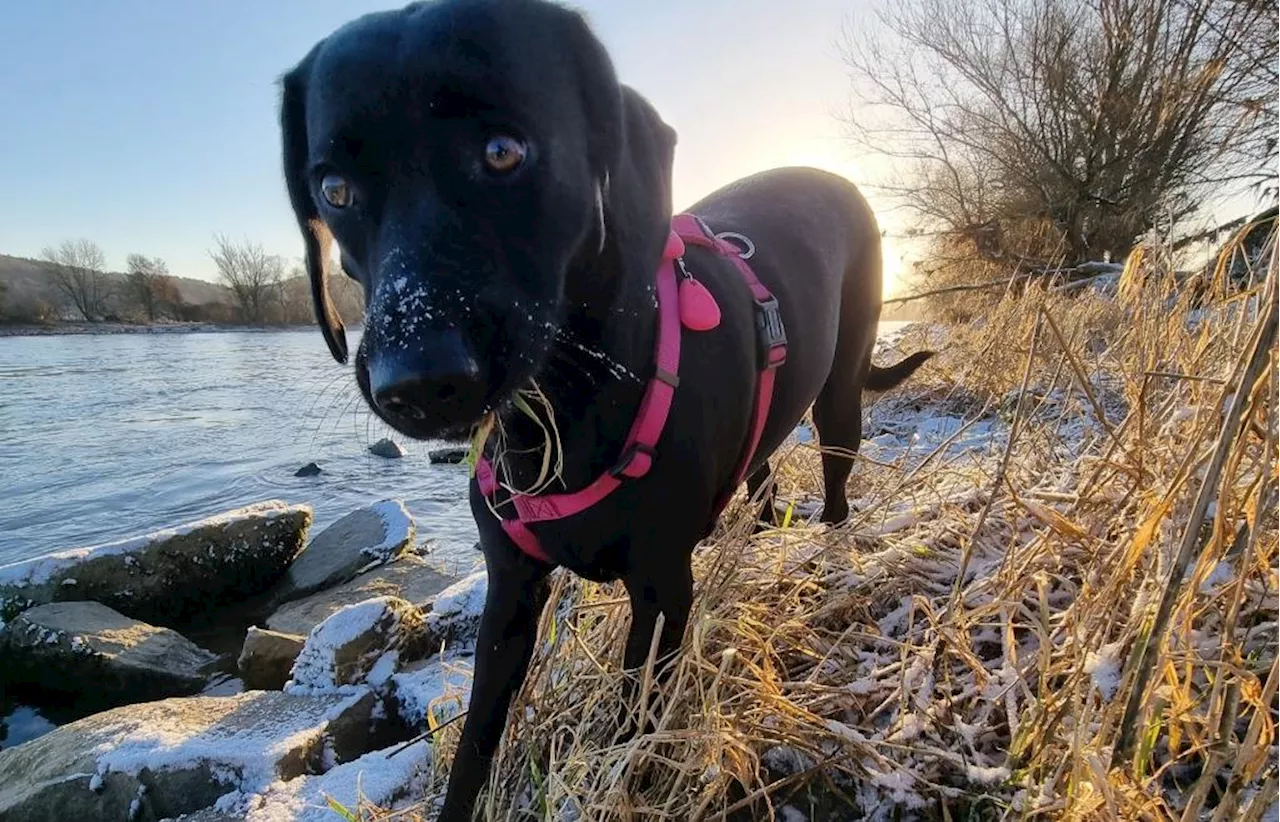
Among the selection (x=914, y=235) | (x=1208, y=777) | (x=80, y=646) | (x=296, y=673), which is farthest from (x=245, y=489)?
(x=914, y=235)

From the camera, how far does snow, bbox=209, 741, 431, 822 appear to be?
2.04 metres

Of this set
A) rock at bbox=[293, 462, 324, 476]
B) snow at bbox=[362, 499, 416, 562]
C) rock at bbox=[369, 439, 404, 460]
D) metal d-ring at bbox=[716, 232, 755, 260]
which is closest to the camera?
metal d-ring at bbox=[716, 232, 755, 260]

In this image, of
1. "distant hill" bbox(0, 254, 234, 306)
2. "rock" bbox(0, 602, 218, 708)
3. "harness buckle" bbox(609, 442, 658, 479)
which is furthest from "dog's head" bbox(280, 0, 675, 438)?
"distant hill" bbox(0, 254, 234, 306)

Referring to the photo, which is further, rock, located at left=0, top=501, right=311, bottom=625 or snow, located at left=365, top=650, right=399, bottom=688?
rock, located at left=0, top=501, right=311, bottom=625

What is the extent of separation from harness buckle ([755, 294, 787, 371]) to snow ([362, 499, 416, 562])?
204 inches

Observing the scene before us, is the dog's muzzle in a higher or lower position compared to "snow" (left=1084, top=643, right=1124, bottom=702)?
higher

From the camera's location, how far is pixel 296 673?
323 centimetres

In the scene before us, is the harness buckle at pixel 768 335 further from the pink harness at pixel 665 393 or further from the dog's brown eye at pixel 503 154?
the dog's brown eye at pixel 503 154

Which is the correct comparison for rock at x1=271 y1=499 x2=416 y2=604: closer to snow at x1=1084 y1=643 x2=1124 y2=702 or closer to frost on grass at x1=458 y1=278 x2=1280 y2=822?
frost on grass at x1=458 y1=278 x2=1280 y2=822

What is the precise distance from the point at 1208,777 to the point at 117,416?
1665 centimetres

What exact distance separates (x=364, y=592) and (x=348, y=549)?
105 centimetres

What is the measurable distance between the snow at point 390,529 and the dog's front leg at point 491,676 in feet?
15.8

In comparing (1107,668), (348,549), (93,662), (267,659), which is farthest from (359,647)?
(348,549)

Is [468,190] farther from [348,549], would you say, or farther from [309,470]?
[309,470]
